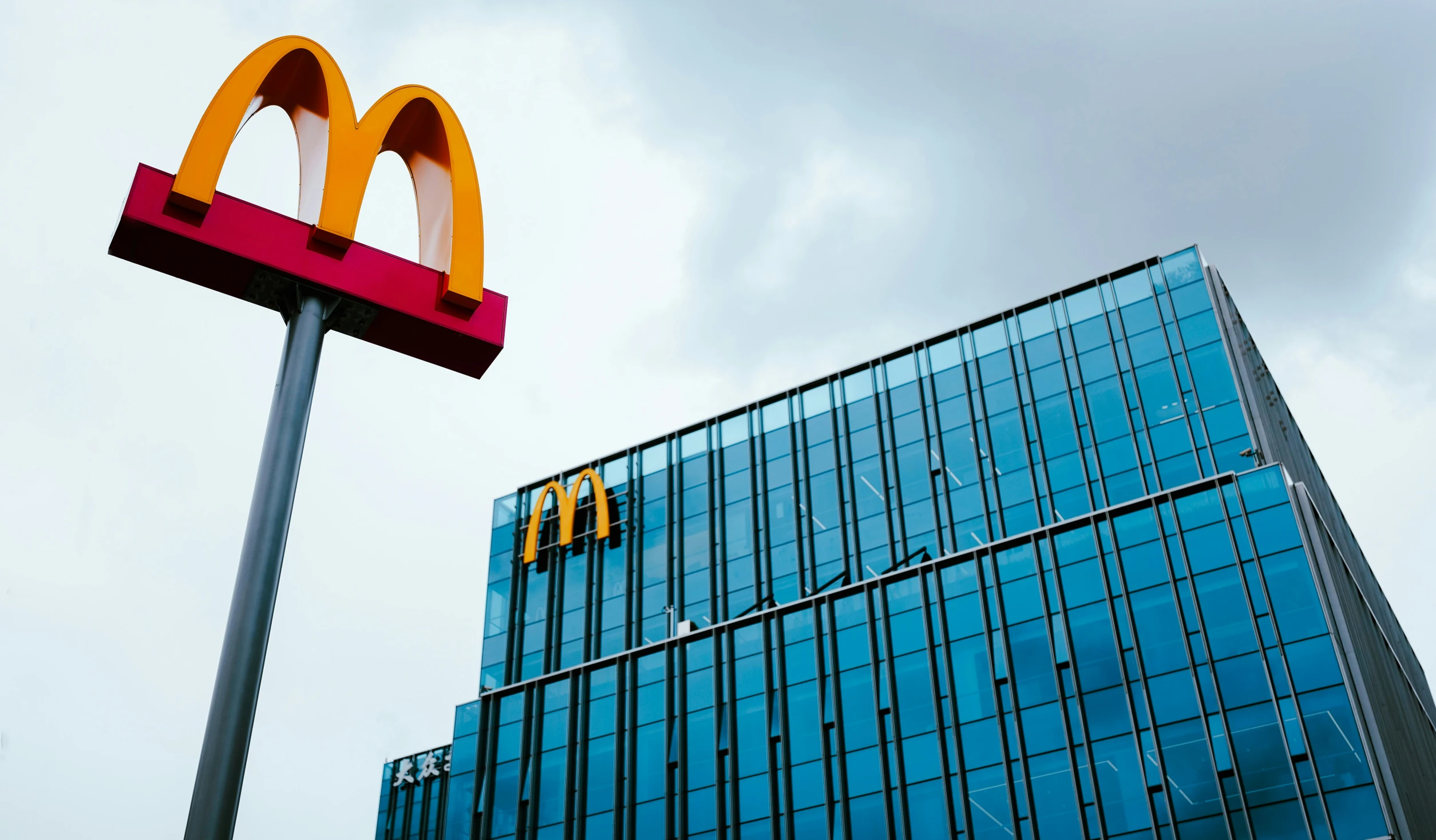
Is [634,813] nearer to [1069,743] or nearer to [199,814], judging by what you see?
[1069,743]

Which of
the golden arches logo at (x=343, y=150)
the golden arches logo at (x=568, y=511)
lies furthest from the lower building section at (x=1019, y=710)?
the golden arches logo at (x=343, y=150)

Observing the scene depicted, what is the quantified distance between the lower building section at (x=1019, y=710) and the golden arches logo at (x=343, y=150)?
77.5 ft

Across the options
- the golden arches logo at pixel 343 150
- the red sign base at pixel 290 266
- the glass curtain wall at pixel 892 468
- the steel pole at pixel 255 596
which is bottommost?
the steel pole at pixel 255 596

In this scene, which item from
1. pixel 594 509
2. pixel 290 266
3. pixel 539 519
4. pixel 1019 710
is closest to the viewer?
pixel 290 266

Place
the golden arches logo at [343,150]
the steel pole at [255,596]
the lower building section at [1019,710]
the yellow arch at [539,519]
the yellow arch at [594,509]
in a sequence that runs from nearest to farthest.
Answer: the steel pole at [255,596], the golden arches logo at [343,150], the lower building section at [1019,710], the yellow arch at [594,509], the yellow arch at [539,519]

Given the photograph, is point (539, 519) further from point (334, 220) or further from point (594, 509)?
point (334, 220)

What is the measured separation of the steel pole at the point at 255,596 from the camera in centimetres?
1004

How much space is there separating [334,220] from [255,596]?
13.9 ft

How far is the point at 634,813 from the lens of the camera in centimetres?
3878

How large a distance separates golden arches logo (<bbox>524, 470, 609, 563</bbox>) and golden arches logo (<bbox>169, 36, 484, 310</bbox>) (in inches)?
1330

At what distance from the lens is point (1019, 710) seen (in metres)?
33.3

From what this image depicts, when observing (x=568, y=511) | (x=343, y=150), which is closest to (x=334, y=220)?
(x=343, y=150)

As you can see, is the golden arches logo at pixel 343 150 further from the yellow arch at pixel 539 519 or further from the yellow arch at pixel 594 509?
the yellow arch at pixel 539 519

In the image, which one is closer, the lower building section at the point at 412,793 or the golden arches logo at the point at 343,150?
the golden arches logo at the point at 343,150
